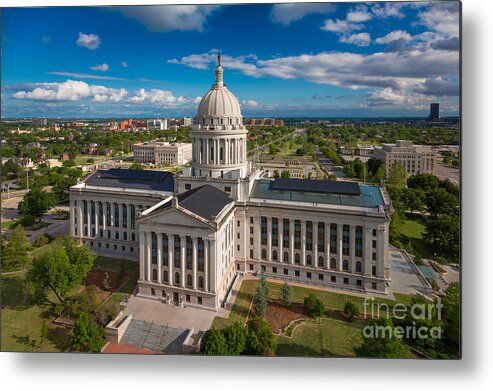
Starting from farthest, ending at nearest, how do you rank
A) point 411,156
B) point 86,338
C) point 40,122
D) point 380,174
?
1. point 380,174
2. point 411,156
3. point 40,122
4. point 86,338

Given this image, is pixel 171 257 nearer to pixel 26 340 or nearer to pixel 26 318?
pixel 26 340

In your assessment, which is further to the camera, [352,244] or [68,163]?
[68,163]

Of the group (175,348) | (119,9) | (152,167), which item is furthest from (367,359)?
(152,167)

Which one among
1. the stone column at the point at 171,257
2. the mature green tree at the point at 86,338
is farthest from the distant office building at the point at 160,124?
the mature green tree at the point at 86,338

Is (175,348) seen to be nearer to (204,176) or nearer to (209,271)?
(209,271)

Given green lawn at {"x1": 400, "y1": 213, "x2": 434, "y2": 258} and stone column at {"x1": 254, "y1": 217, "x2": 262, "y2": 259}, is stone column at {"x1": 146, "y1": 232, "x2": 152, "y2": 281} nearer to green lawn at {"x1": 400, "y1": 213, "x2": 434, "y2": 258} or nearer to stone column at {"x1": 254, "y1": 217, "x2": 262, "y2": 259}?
stone column at {"x1": 254, "y1": 217, "x2": 262, "y2": 259}

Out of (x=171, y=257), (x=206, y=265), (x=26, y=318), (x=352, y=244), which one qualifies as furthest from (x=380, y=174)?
(x=26, y=318)

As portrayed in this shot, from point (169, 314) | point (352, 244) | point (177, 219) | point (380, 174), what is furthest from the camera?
point (380, 174)
